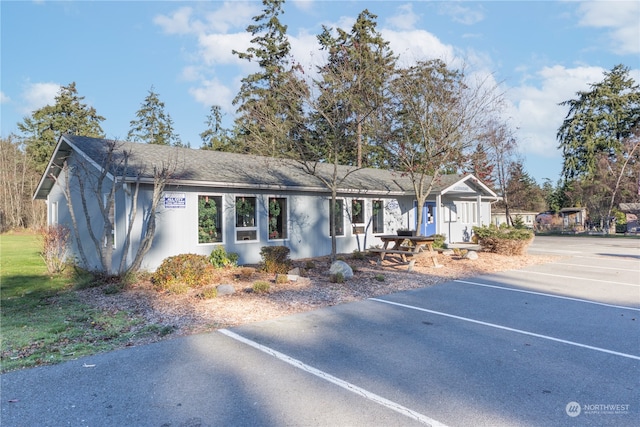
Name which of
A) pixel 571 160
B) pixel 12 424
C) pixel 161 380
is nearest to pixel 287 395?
pixel 161 380

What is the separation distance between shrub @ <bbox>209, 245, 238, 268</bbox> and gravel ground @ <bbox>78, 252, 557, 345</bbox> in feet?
2.37

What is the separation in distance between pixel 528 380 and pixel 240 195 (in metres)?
9.96

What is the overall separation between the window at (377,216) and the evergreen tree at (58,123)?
34.9 metres

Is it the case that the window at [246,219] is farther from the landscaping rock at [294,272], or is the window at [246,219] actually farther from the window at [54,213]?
the window at [54,213]

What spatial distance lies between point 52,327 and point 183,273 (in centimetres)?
286

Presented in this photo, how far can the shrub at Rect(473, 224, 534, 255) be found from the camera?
1437 cm

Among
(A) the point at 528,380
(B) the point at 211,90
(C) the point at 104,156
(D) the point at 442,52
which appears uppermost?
(B) the point at 211,90

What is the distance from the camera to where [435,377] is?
13.3 ft

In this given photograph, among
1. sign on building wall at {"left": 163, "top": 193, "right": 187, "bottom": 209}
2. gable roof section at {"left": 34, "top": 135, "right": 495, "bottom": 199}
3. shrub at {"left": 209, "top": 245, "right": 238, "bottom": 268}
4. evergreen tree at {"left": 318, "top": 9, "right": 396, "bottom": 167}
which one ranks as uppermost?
evergreen tree at {"left": 318, "top": 9, "right": 396, "bottom": 167}

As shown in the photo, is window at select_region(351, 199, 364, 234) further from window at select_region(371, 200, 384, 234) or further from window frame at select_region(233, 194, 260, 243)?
window frame at select_region(233, 194, 260, 243)

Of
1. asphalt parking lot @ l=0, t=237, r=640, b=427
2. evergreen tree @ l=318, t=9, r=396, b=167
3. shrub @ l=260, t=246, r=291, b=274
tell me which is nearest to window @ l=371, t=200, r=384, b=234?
evergreen tree @ l=318, t=9, r=396, b=167

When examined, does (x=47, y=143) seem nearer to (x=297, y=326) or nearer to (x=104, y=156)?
(x=104, y=156)

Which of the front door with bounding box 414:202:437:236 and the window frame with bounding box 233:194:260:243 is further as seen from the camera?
the front door with bounding box 414:202:437:236

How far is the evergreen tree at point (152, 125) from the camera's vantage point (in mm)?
46062
